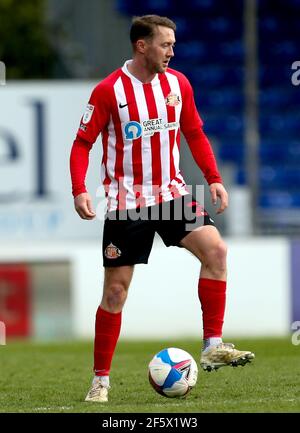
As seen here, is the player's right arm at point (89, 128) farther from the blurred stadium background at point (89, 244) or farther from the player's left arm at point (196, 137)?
the blurred stadium background at point (89, 244)

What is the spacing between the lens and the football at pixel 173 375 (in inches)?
247

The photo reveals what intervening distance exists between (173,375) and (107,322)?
0.45 m

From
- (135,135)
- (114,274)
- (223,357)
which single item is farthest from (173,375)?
(135,135)

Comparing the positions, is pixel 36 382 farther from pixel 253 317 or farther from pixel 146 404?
pixel 253 317

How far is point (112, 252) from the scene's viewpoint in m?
6.34

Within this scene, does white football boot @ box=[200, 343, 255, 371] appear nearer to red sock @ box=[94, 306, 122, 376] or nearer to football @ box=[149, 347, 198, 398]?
football @ box=[149, 347, 198, 398]

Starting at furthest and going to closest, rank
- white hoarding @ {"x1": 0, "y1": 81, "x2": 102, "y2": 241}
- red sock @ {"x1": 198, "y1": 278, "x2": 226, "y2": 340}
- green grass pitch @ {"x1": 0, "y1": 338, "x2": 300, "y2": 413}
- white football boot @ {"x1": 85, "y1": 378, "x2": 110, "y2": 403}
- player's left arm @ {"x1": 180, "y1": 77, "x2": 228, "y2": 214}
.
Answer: white hoarding @ {"x1": 0, "y1": 81, "x2": 102, "y2": 241}
player's left arm @ {"x1": 180, "y1": 77, "x2": 228, "y2": 214}
red sock @ {"x1": 198, "y1": 278, "x2": 226, "y2": 340}
white football boot @ {"x1": 85, "y1": 378, "x2": 110, "y2": 403}
green grass pitch @ {"x1": 0, "y1": 338, "x2": 300, "y2": 413}

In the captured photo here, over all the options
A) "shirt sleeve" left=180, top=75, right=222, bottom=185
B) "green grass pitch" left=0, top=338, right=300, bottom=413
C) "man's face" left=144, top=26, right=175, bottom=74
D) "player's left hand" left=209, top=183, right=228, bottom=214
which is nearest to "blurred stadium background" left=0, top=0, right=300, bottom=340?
"green grass pitch" left=0, top=338, right=300, bottom=413

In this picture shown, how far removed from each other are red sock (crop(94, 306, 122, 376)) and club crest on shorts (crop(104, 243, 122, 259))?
30 centimetres

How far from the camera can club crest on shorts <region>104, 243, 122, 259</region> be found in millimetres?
6340

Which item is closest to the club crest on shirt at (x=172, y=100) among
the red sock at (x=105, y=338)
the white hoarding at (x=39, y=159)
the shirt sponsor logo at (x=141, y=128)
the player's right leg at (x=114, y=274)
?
the shirt sponsor logo at (x=141, y=128)

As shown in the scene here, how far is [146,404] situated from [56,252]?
653cm
